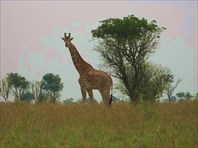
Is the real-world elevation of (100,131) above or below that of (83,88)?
below

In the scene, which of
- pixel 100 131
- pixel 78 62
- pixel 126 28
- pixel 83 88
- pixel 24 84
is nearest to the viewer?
pixel 100 131

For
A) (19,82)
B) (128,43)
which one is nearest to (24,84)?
(19,82)

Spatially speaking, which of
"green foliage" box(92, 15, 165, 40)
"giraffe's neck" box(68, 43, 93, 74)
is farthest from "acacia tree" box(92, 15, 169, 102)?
"giraffe's neck" box(68, 43, 93, 74)

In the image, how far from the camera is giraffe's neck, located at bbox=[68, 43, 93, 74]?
15.5 m

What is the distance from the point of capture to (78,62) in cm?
1563

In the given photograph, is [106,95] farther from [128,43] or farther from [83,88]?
[128,43]

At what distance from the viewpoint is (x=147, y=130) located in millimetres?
8961

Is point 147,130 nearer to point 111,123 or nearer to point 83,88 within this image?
point 111,123

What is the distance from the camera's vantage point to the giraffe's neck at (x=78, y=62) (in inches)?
608

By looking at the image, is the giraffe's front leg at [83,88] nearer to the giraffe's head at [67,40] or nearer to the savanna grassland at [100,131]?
the giraffe's head at [67,40]

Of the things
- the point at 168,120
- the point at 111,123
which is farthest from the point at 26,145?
the point at 168,120

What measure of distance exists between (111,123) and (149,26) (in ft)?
59.5

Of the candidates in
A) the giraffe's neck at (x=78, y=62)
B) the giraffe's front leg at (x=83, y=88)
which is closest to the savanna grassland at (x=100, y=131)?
the giraffe's front leg at (x=83, y=88)

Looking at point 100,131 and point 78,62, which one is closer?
point 100,131
